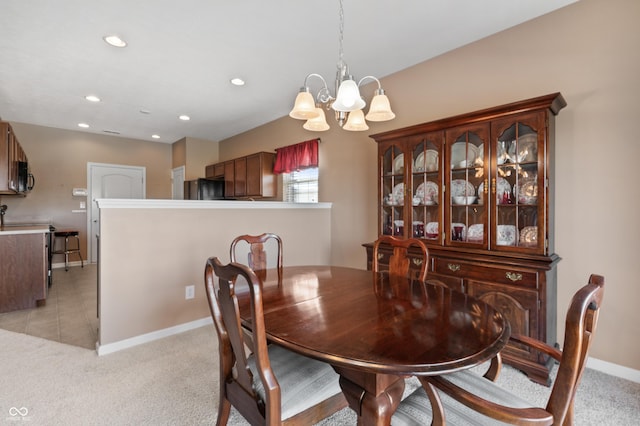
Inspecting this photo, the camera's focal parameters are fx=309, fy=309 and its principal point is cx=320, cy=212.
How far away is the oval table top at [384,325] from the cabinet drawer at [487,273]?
2.52ft

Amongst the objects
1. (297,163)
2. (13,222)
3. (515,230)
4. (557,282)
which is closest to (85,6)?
(297,163)

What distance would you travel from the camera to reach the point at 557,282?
2.37m

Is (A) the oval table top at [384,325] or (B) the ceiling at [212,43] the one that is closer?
(A) the oval table top at [384,325]

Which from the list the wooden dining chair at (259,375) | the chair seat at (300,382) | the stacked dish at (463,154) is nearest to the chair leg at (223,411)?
the wooden dining chair at (259,375)

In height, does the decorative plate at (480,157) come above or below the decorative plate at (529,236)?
above

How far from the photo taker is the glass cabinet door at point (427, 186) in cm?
264

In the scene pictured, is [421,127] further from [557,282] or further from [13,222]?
[13,222]

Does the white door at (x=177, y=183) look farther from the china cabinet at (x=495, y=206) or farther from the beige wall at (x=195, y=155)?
the china cabinet at (x=495, y=206)

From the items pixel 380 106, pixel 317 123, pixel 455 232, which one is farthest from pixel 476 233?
pixel 317 123

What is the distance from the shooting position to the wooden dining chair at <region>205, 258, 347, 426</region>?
1044 mm

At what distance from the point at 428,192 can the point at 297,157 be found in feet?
7.39

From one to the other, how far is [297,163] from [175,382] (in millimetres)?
3111

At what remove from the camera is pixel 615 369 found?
7.02 ft

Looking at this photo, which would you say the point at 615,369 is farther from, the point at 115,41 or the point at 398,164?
the point at 115,41
